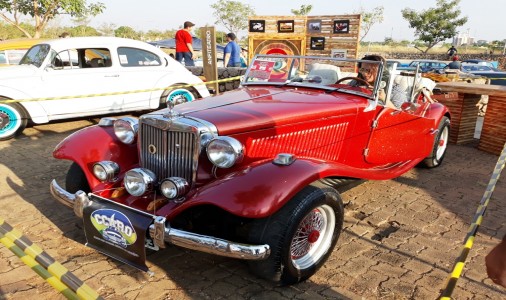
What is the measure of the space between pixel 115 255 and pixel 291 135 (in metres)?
1.60

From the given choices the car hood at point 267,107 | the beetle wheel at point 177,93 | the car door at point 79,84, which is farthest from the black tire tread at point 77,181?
the beetle wheel at point 177,93

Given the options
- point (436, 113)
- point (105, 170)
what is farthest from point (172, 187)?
point (436, 113)

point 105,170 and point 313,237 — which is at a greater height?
point 105,170

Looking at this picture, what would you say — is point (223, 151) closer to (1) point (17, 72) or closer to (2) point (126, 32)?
(1) point (17, 72)

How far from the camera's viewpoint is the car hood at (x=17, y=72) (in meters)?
6.46

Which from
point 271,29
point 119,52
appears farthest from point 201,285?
point 271,29

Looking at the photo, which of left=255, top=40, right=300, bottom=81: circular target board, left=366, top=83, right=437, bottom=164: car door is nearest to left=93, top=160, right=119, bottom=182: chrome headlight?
left=366, top=83, right=437, bottom=164: car door

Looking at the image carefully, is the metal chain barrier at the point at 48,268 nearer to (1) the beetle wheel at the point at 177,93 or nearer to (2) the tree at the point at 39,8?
(1) the beetle wheel at the point at 177,93

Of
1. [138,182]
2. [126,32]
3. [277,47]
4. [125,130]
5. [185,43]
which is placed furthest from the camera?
[126,32]

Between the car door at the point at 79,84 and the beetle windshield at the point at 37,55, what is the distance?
8.3 inches

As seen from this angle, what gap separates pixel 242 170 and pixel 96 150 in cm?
141

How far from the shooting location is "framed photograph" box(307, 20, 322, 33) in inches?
534

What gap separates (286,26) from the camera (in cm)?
1397

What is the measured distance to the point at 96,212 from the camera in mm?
2635
